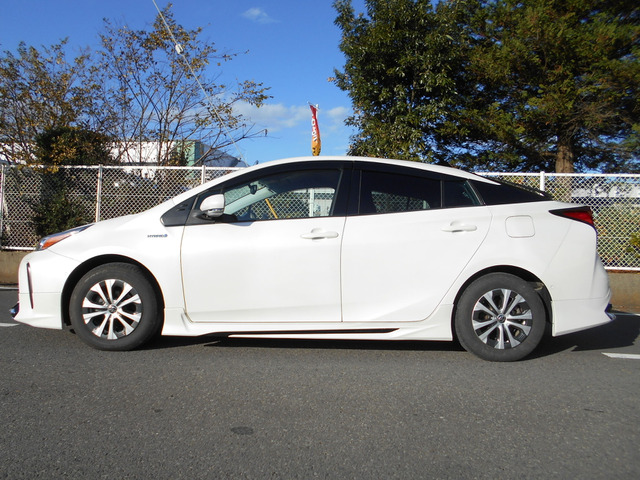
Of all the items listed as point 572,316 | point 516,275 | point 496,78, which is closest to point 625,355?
point 572,316

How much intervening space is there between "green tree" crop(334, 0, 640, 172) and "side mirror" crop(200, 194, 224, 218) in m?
8.34

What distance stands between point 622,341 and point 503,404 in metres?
2.59

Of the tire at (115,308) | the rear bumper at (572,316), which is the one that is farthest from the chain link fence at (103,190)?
the tire at (115,308)

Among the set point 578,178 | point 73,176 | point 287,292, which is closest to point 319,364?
point 287,292

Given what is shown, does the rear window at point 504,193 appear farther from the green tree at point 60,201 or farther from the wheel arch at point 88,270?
the green tree at point 60,201

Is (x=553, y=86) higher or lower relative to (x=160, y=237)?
higher

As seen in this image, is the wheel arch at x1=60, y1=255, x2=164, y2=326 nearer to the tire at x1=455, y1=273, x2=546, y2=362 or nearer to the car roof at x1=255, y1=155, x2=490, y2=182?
the car roof at x1=255, y1=155, x2=490, y2=182

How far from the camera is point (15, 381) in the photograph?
3.45m

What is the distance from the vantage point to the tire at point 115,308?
405 centimetres

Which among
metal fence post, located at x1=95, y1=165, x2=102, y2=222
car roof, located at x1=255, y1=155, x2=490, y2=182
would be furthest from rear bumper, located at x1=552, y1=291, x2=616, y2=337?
metal fence post, located at x1=95, y1=165, x2=102, y2=222

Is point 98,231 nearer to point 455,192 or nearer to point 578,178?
point 455,192

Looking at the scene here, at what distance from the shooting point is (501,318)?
3975 millimetres

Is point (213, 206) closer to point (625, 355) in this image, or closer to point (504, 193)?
point (504, 193)

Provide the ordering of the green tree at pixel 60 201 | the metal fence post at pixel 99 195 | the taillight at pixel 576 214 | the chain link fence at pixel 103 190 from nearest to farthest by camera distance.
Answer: the taillight at pixel 576 214 < the chain link fence at pixel 103 190 < the metal fence post at pixel 99 195 < the green tree at pixel 60 201
